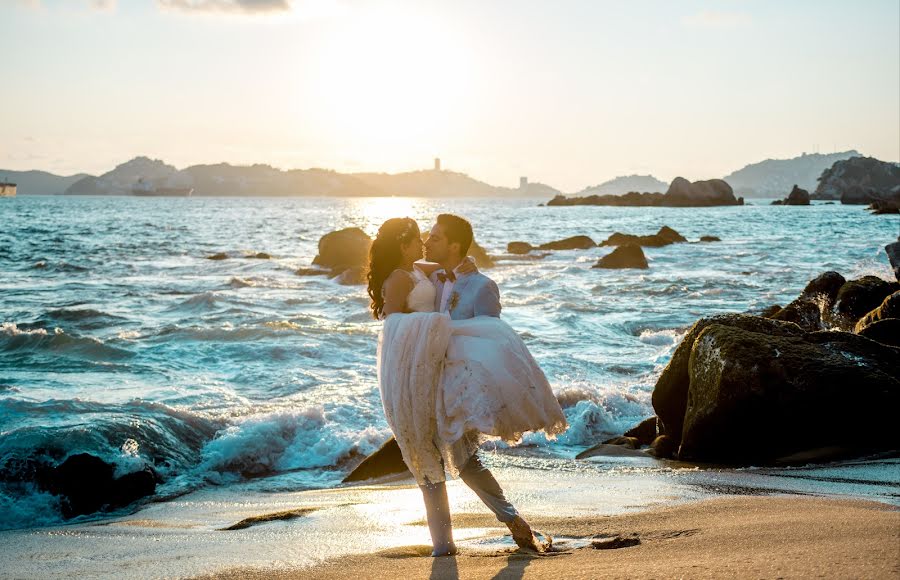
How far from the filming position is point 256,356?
1385cm

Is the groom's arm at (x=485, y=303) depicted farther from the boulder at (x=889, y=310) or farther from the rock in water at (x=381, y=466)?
the boulder at (x=889, y=310)

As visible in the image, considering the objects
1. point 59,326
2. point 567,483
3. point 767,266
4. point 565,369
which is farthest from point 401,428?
point 767,266

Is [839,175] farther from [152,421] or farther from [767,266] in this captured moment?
[152,421]

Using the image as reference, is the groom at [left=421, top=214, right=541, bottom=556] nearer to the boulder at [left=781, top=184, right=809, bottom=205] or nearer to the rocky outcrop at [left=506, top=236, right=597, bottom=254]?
the rocky outcrop at [left=506, top=236, right=597, bottom=254]

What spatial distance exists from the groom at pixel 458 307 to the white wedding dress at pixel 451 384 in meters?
0.15

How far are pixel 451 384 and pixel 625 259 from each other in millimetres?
26068

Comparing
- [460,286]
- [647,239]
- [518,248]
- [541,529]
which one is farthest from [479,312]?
[647,239]

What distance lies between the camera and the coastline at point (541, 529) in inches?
150

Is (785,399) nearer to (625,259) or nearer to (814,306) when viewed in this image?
(814,306)

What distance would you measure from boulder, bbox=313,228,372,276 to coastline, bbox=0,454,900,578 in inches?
853

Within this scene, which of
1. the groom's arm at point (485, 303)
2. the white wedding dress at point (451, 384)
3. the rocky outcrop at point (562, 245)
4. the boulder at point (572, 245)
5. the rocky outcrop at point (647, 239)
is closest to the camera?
the white wedding dress at point (451, 384)

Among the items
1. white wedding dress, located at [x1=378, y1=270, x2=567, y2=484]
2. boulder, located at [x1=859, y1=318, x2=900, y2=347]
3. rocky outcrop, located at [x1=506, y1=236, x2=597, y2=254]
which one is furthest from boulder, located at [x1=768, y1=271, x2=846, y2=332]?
rocky outcrop, located at [x1=506, y1=236, x2=597, y2=254]

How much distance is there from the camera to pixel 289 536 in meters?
5.65

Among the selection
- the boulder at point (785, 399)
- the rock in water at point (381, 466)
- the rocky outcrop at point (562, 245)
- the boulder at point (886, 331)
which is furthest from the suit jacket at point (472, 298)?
the rocky outcrop at point (562, 245)
